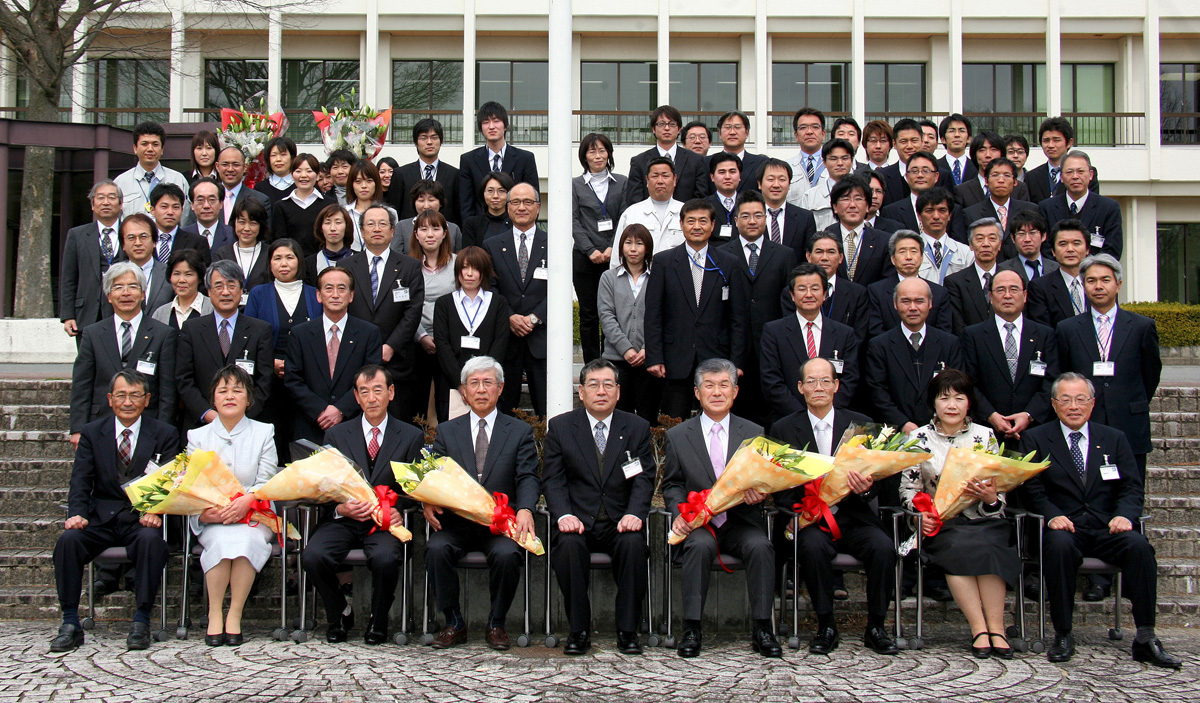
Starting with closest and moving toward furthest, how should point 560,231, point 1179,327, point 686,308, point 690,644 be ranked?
point 690,644 → point 560,231 → point 686,308 → point 1179,327

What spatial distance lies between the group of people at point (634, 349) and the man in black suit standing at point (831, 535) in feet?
0.07

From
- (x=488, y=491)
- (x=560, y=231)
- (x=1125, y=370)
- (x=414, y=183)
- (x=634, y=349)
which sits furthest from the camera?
(x=414, y=183)

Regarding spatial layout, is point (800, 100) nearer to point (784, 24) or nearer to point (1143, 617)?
point (784, 24)

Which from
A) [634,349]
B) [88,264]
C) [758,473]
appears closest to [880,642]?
[758,473]

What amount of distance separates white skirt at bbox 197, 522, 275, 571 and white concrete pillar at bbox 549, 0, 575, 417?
1860 mm

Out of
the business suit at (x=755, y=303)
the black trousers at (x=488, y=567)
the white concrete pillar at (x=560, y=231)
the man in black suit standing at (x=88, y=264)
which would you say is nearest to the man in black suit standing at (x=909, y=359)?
the business suit at (x=755, y=303)

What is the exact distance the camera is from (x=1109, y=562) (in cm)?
587

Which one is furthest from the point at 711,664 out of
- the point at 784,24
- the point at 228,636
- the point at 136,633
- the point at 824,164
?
the point at 784,24

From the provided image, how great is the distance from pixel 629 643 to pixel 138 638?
266cm

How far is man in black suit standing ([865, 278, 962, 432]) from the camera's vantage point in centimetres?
675

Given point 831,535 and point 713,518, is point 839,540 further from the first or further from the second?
point 713,518

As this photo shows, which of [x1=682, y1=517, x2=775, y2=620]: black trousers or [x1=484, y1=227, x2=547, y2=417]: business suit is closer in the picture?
[x1=682, y1=517, x2=775, y2=620]: black trousers

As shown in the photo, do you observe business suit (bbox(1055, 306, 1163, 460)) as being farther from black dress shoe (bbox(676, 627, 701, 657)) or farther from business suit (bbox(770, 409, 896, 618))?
black dress shoe (bbox(676, 627, 701, 657))

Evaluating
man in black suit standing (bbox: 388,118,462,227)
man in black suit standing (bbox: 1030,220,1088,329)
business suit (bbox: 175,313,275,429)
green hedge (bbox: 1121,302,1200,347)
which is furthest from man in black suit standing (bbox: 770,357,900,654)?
green hedge (bbox: 1121,302,1200,347)
